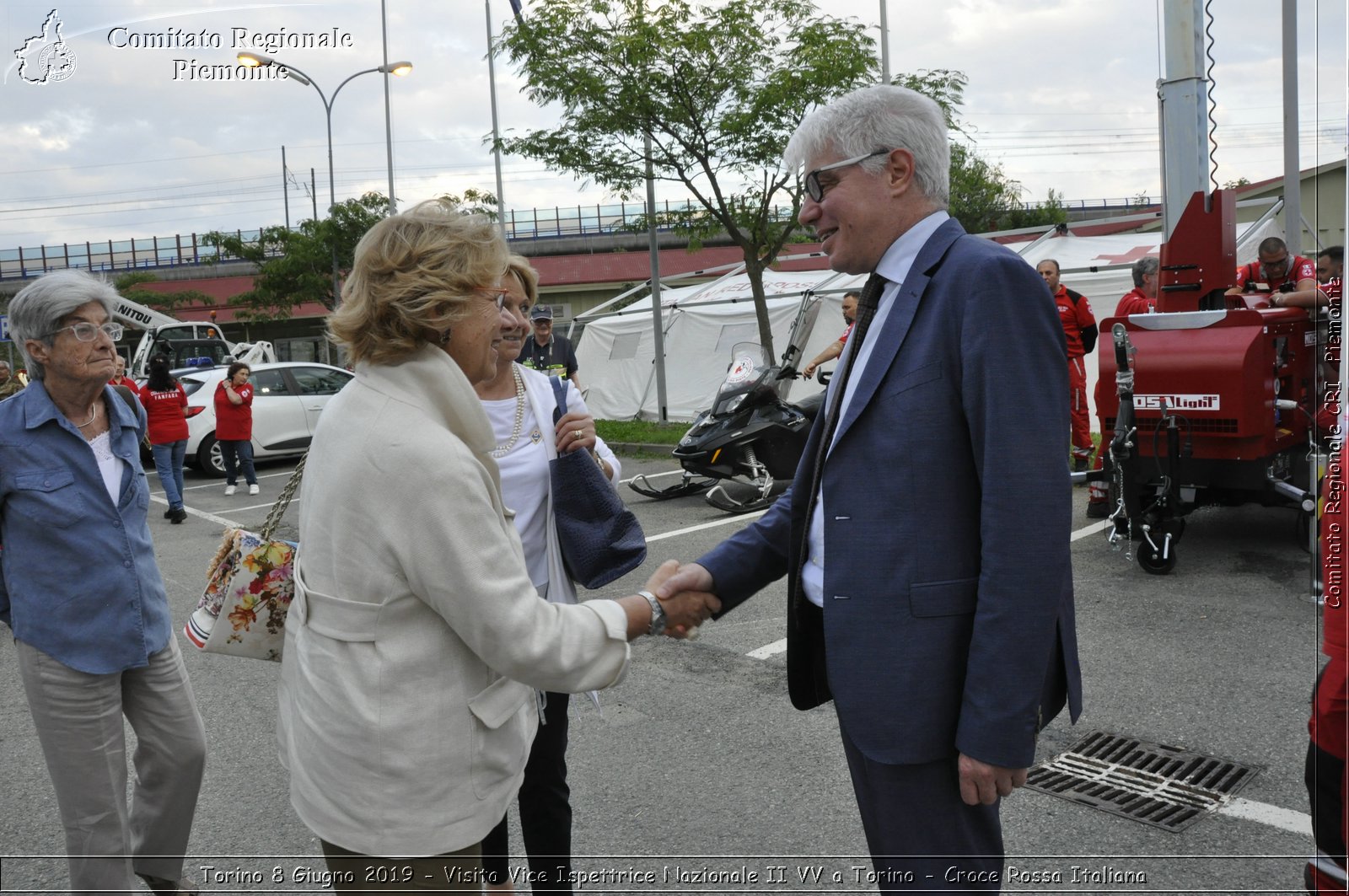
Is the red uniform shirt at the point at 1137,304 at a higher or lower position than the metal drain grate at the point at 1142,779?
higher

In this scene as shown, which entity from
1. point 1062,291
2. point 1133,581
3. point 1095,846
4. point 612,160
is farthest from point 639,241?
point 1095,846

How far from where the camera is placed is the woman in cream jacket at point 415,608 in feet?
6.06

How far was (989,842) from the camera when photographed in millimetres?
2023

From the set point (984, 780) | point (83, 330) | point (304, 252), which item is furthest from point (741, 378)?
point (304, 252)

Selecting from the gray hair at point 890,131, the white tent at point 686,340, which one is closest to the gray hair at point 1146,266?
the white tent at point 686,340

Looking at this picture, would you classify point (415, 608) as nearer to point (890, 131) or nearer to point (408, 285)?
point (408, 285)

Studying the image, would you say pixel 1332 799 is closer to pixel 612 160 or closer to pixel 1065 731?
pixel 1065 731

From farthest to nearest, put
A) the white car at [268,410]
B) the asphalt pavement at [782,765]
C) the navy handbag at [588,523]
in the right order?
the white car at [268,410]
the asphalt pavement at [782,765]
the navy handbag at [588,523]

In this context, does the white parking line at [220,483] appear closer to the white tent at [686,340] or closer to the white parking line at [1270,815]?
the white tent at [686,340]

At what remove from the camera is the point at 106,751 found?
2918mm

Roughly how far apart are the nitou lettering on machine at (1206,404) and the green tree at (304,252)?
89.5ft

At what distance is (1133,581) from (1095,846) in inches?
137

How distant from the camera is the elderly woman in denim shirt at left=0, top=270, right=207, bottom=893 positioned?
9.44ft

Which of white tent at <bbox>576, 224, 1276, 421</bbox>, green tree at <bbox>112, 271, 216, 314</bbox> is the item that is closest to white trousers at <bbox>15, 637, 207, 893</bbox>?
white tent at <bbox>576, 224, 1276, 421</bbox>
